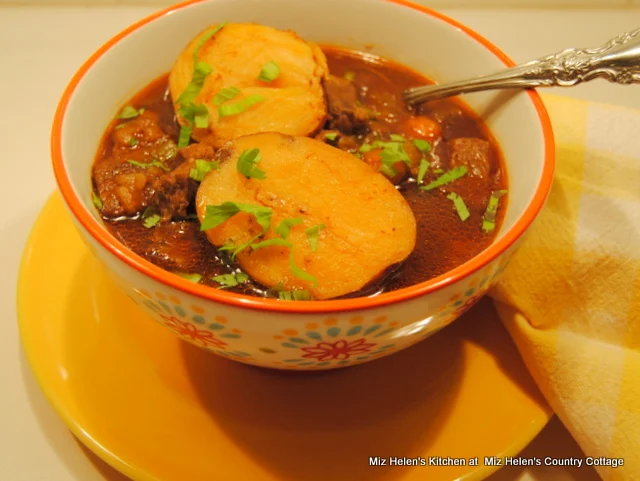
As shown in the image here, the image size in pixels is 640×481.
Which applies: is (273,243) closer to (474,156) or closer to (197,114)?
(197,114)

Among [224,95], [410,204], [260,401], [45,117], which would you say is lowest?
[260,401]

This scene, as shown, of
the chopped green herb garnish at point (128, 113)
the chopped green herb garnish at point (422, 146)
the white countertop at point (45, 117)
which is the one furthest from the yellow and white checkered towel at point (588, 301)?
the chopped green herb garnish at point (128, 113)

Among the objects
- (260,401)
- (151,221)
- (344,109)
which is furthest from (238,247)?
(344,109)

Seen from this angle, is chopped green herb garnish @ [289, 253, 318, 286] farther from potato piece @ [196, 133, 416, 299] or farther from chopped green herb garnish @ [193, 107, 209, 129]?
chopped green herb garnish @ [193, 107, 209, 129]

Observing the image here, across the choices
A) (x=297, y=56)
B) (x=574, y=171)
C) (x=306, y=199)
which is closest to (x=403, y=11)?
(x=297, y=56)

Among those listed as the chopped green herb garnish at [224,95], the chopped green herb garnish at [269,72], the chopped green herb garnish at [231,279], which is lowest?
the chopped green herb garnish at [231,279]

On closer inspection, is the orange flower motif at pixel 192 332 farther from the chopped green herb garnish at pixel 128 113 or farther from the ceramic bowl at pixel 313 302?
the chopped green herb garnish at pixel 128 113
